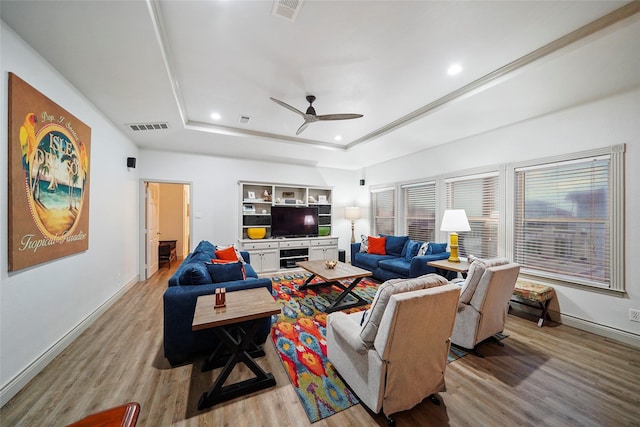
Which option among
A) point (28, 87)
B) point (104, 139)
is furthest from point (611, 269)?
point (104, 139)

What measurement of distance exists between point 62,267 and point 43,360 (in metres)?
0.82

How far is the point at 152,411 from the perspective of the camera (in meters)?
1.67

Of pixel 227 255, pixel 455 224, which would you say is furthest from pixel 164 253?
pixel 455 224

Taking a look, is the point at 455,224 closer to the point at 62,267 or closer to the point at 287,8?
the point at 287,8

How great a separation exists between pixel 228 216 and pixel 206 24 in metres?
3.96

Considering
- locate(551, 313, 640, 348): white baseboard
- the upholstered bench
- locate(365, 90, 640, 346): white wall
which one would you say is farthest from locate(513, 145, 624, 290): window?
locate(551, 313, 640, 348): white baseboard

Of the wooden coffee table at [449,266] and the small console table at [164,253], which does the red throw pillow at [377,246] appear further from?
the small console table at [164,253]

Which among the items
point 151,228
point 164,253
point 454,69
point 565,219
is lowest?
point 164,253

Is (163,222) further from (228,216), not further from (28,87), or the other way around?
(28,87)

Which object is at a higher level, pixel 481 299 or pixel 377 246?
pixel 377 246

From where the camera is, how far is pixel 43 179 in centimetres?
212

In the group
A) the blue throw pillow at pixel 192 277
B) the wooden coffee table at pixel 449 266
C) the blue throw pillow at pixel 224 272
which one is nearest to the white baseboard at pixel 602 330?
the wooden coffee table at pixel 449 266

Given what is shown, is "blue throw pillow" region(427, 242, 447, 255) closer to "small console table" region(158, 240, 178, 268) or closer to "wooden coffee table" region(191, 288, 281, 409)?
"wooden coffee table" region(191, 288, 281, 409)

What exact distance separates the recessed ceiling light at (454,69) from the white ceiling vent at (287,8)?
1727 mm
